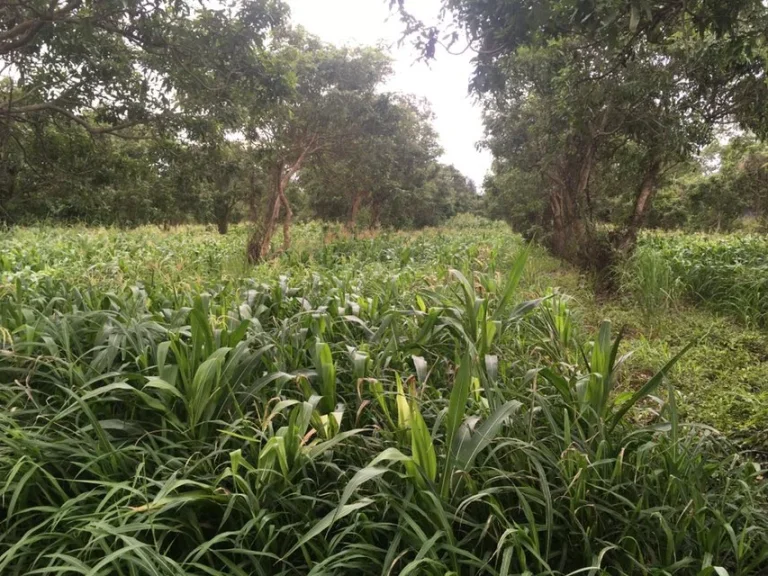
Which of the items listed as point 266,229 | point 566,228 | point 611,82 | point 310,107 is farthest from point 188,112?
point 566,228

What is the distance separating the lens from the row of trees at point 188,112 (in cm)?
511

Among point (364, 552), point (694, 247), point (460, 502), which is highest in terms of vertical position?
point (694, 247)

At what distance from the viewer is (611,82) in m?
5.59

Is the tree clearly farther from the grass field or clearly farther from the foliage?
the grass field

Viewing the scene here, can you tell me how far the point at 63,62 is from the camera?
5.40 m

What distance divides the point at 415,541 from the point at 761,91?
6.66 meters

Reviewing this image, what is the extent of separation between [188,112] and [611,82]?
17.1 ft

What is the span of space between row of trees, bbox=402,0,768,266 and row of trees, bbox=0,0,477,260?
280 centimetres

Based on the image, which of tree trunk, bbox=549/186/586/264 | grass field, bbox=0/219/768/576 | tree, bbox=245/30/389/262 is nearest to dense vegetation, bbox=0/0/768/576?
grass field, bbox=0/219/768/576

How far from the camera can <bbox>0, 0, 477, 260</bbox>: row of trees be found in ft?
16.8

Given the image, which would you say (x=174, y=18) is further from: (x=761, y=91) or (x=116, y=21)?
(x=761, y=91)

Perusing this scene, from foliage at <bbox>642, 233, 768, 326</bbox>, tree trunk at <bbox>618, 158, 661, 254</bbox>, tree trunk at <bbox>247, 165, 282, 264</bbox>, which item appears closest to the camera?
foliage at <bbox>642, 233, 768, 326</bbox>

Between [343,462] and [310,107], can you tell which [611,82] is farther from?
[310,107]

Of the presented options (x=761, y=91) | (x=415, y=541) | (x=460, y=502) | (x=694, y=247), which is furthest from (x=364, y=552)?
(x=694, y=247)
